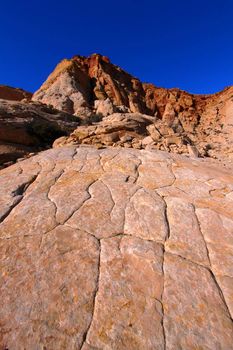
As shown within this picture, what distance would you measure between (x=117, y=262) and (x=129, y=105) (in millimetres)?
25449

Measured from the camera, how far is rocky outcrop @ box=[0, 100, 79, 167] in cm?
721

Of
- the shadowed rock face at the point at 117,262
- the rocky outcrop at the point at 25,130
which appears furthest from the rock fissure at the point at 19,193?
the rocky outcrop at the point at 25,130

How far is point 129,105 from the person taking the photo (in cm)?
2634

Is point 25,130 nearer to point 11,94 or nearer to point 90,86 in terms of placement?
point 90,86

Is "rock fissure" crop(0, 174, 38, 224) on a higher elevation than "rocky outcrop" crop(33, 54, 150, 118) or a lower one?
lower

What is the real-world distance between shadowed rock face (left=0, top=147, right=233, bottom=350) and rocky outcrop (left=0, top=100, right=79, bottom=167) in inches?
109

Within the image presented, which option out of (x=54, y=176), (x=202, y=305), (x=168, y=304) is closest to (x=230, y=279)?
(x=202, y=305)

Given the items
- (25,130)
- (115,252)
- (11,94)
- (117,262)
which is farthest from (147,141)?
(11,94)

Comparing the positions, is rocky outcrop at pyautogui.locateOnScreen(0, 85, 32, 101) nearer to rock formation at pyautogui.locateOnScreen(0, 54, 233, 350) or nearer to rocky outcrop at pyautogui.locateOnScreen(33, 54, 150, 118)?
rocky outcrop at pyautogui.locateOnScreen(33, 54, 150, 118)

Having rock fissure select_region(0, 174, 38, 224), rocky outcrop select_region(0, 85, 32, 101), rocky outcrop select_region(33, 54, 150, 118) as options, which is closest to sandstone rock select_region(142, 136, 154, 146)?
rock fissure select_region(0, 174, 38, 224)

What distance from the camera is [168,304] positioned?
2.31 m

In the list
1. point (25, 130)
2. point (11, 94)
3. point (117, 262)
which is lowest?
point (11, 94)

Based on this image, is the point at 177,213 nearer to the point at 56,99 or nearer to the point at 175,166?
the point at 175,166

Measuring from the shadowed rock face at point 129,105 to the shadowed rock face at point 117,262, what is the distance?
3.98 m
